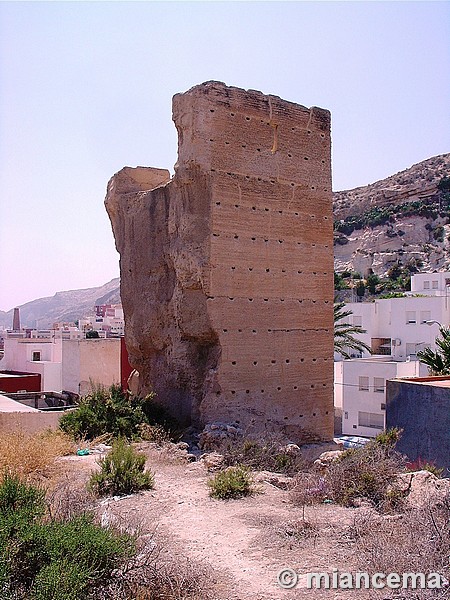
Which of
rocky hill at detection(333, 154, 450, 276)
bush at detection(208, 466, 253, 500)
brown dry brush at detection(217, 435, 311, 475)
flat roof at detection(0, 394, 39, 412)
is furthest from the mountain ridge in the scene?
bush at detection(208, 466, 253, 500)

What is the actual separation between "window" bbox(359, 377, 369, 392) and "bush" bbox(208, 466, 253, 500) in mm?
20070

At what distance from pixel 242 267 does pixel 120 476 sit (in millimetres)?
4866

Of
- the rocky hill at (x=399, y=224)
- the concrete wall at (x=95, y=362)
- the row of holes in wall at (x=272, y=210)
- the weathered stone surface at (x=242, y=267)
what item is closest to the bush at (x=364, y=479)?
the weathered stone surface at (x=242, y=267)

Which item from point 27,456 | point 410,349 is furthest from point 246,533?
point 410,349

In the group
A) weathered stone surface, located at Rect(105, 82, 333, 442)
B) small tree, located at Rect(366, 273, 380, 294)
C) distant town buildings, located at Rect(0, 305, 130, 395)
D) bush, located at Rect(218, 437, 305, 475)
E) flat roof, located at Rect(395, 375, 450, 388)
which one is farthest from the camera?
small tree, located at Rect(366, 273, 380, 294)

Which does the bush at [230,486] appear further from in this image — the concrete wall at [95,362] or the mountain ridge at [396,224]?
the mountain ridge at [396,224]

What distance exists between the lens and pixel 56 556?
13.8 ft

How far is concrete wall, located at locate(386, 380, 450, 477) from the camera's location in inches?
476

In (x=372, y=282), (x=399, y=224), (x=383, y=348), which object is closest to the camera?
(x=383, y=348)

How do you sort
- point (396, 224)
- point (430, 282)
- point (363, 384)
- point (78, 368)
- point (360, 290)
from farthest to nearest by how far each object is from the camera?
point (396, 224) < point (360, 290) < point (430, 282) < point (363, 384) < point (78, 368)

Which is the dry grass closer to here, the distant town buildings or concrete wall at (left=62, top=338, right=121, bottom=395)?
the distant town buildings

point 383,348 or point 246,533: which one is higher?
point 383,348

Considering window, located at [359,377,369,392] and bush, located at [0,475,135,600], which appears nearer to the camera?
bush, located at [0,475,135,600]

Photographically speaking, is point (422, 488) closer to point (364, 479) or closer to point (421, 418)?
point (364, 479)
